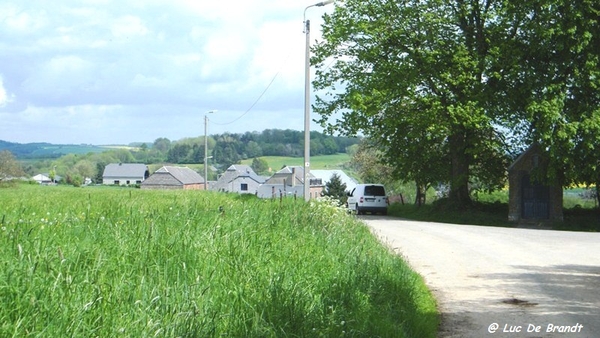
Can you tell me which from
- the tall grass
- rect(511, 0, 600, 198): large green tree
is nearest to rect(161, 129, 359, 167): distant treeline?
rect(511, 0, 600, 198): large green tree

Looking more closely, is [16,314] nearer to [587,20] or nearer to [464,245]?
[464,245]

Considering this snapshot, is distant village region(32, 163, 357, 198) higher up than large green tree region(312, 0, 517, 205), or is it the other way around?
large green tree region(312, 0, 517, 205)

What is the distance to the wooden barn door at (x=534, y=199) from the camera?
126 feet

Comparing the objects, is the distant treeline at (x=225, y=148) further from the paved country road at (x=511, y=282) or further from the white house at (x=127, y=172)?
the paved country road at (x=511, y=282)

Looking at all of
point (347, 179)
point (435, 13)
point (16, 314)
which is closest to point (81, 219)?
point (16, 314)

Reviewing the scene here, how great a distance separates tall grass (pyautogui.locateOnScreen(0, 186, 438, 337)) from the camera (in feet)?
18.8

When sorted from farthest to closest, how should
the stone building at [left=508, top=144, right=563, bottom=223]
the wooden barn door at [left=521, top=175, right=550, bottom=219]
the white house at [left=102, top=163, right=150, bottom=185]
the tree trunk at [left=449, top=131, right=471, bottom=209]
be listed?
the white house at [left=102, top=163, right=150, bottom=185]
the tree trunk at [left=449, top=131, right=471, bottom=209]
the wooden barn door at [left=521, top=175, right=550, bottom=219]
the stone building at [left=508, top=144, right=563, bottom=223]

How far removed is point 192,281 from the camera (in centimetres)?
754

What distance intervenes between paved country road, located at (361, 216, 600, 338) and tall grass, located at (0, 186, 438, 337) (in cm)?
61

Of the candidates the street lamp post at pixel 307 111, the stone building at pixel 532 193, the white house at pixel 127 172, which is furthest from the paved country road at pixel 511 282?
the white house at pixel 127 172

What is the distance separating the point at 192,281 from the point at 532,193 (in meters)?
33.6

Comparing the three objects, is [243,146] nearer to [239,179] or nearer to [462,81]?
[239,179]

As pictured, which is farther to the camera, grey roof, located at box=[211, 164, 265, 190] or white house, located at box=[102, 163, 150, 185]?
grey roof, located at box=[211, 164, 265, 190]

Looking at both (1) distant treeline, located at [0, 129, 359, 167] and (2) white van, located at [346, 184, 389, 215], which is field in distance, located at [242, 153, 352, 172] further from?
(2) white van, located at [346, 184, 389, 215]
